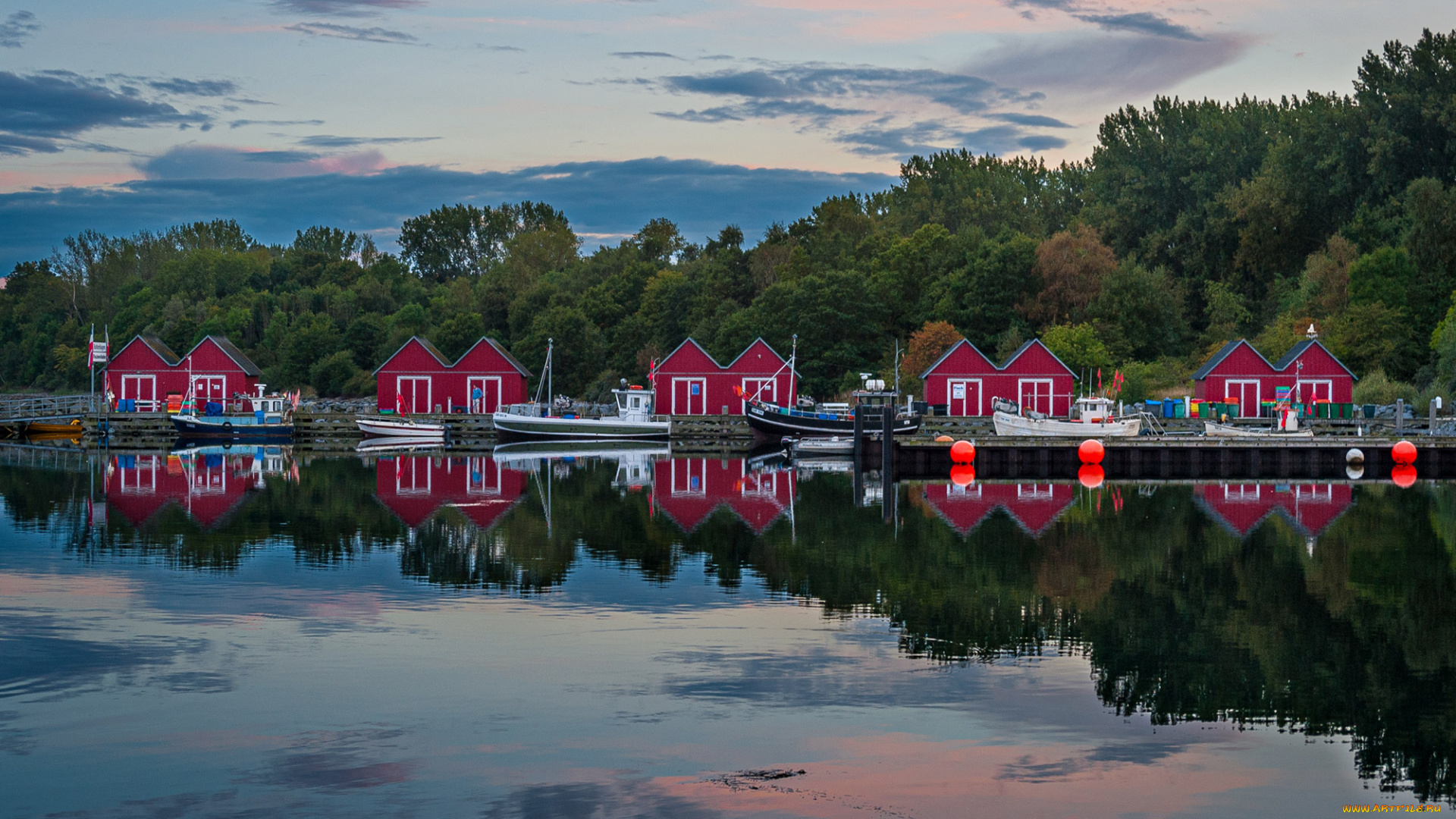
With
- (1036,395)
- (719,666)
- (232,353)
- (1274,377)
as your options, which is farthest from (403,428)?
(719,666)

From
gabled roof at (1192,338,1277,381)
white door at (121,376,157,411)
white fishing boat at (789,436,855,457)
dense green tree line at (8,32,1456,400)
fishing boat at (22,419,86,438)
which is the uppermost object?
dense green tree line at (8,32,1456,400)

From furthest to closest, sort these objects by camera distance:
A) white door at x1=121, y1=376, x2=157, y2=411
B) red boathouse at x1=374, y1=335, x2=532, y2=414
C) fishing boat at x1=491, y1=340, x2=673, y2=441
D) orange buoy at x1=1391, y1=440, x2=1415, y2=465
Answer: white door at x1=121, y1=376, x2=157, y2=411 → red boathouse at x1=374, y1=335, x2=532, y2=414 → fishing boat at x1=491, y1=340, x2=673, y2=441 → orange buoy at x1=1391, y1=440, x2=1415, y2=465

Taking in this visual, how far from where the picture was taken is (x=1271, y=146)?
97438 millimetres

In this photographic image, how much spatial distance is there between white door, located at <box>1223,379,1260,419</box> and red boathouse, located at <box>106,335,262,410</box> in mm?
54589

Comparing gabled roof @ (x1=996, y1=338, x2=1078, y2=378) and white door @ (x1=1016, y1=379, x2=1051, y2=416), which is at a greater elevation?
Result: gabled roof @ (x1=996, y1=338, x2=1078, y2=378)

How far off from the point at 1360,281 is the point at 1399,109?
15608mm

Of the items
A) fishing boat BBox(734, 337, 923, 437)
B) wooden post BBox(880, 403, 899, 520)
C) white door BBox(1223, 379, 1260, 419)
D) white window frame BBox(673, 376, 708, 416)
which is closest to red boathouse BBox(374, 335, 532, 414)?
white window frame BBox(673, 376, 708, 416)

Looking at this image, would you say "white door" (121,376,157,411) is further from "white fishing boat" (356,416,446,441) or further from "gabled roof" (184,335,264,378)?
"white fishing boat" (356,416,446,441)

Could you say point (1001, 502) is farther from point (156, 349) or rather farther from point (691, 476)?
point (156, 349)

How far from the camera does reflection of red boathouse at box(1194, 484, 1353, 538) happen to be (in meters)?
33.4

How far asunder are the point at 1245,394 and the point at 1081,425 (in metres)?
12.8

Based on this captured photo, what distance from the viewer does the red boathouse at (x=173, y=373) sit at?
82.7 m

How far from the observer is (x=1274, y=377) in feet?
228

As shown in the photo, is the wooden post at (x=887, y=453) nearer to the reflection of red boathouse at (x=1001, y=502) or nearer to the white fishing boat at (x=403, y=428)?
the reflection of red boathouse at (x=1001, y=502)
